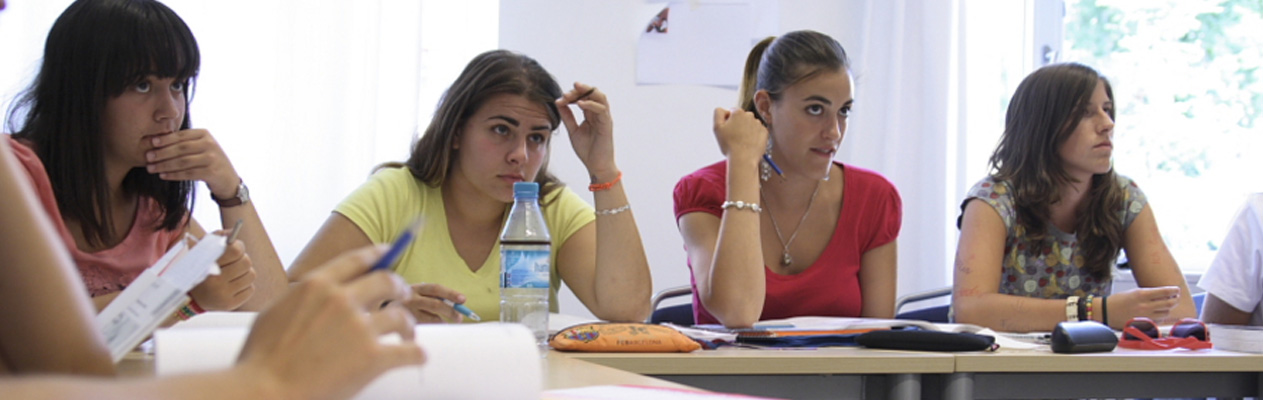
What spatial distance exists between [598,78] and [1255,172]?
7.77 feet

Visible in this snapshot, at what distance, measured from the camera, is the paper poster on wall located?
11.0 feet

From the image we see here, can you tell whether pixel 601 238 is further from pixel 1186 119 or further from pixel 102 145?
pixel 1186 119

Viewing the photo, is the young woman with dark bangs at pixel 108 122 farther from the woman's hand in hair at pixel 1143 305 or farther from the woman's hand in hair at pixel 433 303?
the woman's hand in hair at pixel 1143 305

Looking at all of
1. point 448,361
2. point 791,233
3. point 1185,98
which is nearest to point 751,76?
point 791,233

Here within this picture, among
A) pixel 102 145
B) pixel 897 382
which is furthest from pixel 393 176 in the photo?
pixel 897 382

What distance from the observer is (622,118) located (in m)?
3.38

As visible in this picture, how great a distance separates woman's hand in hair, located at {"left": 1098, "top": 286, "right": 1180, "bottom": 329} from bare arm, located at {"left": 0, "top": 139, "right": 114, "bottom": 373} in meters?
1.76

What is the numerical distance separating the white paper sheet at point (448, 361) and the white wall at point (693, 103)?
101 inches

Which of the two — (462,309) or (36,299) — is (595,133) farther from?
(36,299)

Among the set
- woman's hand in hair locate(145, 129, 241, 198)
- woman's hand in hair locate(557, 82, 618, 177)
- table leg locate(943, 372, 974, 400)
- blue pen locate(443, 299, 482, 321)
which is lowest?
table leg locate(943, 372, 974, 400)

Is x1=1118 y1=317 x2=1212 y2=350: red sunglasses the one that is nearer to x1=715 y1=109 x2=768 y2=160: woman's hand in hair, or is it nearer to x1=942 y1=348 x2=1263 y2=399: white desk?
x1=942 y1=348 x2=1263 y2=399: white desk

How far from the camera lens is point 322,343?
504mm

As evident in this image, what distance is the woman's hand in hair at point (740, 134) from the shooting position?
6.77 feet

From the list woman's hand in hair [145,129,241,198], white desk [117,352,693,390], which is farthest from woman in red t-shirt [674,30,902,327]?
woman's hand in hair [145,129,241,198]
